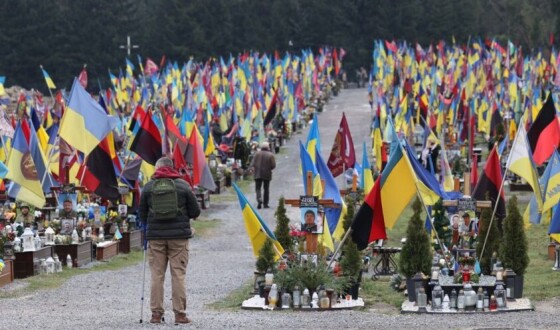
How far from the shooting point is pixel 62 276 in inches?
881

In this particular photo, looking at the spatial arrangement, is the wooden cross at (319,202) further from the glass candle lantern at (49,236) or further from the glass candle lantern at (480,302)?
the glass candle lantern at (49,236)

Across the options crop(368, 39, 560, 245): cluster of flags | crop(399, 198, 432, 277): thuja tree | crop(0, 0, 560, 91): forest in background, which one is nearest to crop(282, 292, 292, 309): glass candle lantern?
crop(399, 198, 432, 277): thuja tree

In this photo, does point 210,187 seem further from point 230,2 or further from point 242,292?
point 230,2

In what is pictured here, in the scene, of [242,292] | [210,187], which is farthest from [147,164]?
[242,292]

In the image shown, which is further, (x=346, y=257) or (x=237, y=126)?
(x=237, y=126)

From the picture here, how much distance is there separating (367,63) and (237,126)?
57.4 meters

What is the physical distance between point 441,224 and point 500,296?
549 centimetres

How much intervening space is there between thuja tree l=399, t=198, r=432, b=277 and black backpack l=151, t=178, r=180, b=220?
3677 millimetres

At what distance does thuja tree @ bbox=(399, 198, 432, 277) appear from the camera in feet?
60.2

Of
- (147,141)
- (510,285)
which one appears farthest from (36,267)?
(510,285)

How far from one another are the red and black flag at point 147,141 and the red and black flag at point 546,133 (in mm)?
6721

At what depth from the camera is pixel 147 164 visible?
28688 mm

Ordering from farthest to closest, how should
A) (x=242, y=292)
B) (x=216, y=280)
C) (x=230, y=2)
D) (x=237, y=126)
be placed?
1. (x=230, y=2)
2. (x=237, y=126)
3. (x=216, y=280)
4. (x=242, y=292)

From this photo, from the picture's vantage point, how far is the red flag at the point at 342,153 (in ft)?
97.3
